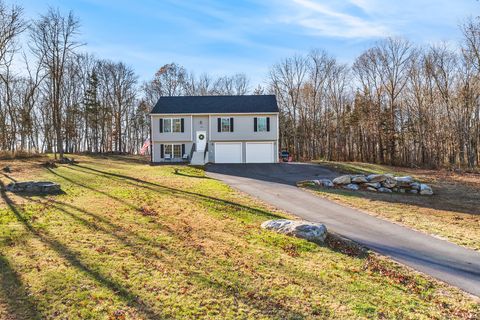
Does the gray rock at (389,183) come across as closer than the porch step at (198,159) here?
Yes

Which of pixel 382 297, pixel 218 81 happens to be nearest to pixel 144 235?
pixel 382 297

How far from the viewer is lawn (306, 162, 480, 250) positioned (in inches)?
368

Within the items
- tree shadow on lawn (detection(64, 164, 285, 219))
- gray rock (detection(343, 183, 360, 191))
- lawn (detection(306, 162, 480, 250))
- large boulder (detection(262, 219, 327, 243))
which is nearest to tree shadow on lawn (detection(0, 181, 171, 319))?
large boulder (detection(262, 219, 327, 243))

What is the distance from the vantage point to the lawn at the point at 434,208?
9.35 meters

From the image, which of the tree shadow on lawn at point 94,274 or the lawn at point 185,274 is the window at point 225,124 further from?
the tree shadow on lawn at point 94,274

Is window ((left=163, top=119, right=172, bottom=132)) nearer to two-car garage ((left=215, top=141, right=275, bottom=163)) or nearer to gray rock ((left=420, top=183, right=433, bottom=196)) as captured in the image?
two-car garage ((left=215, top=141, right=275, bottom=163))

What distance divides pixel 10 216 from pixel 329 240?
27.6 ft

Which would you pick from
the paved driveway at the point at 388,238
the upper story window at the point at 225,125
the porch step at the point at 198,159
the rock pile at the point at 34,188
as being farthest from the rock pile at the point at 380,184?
the upper story window at the point at 225,125

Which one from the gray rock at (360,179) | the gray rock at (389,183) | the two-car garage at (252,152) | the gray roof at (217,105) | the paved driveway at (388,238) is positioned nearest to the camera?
the paved driveway at (388,238)

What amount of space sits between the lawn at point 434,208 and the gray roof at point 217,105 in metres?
15.7

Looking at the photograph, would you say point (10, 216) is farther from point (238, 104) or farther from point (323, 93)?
point (323, 93)

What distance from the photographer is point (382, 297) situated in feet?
17.3

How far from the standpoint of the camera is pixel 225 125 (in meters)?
30.3

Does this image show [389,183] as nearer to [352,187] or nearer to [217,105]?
[352,187]
